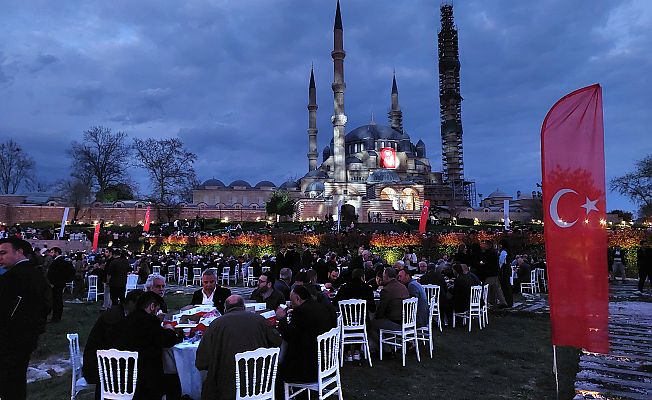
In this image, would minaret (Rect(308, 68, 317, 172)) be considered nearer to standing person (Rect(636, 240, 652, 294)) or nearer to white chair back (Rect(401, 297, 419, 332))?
standing person (Rect(636, 240, 652, 294))

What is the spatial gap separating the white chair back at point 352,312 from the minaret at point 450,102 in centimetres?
6245

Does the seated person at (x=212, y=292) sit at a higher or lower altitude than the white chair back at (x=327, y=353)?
higher

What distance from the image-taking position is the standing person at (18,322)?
3.79m

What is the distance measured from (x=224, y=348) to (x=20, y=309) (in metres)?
1.80

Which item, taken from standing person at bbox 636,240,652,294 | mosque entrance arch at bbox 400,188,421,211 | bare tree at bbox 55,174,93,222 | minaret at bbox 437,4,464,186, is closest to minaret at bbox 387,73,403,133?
minaret at bbox 437,4,464,186

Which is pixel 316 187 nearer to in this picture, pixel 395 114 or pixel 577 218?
pixel 395 114

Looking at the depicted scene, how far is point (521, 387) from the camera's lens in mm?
5805

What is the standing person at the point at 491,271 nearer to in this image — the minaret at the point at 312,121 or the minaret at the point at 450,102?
the minaret at the point at 312,121

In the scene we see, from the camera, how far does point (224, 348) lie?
399 cm

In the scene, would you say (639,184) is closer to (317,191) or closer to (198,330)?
(317,191)

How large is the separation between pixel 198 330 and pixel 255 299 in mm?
2837

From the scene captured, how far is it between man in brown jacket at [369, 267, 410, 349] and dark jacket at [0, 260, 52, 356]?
15.5 feet

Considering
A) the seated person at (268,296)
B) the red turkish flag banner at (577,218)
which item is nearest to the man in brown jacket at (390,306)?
the seated person at (268,296)

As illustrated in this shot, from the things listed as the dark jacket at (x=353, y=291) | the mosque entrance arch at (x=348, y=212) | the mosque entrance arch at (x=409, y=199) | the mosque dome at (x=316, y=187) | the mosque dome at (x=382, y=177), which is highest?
the mosque dome at (x=382, y=177)
